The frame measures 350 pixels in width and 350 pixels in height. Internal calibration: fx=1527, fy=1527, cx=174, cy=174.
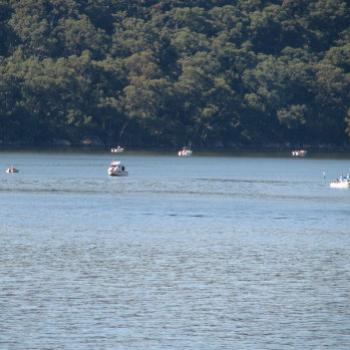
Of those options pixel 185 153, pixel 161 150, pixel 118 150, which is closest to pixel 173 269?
pixel 118 150

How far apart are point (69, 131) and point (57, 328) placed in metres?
143

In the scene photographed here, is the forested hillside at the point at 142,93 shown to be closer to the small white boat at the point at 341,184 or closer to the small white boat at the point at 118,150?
the small white boat at the point at 118,150

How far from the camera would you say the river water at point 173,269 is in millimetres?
42000

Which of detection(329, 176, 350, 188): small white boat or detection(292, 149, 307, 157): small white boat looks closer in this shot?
detection(329, 176, 350, 188): small white boat

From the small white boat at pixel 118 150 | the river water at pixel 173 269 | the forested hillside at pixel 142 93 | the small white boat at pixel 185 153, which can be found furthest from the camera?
the forested hillside at pixel 142 93

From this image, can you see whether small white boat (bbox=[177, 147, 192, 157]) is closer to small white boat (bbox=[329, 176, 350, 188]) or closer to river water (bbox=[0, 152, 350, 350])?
small white boat (bbox=[329, 176, 350, 188])

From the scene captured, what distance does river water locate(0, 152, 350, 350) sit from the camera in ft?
138

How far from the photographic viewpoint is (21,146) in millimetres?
189250

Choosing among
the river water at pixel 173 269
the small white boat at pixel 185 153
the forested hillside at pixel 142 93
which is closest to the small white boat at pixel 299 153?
the forested hillside at pixel 142 93

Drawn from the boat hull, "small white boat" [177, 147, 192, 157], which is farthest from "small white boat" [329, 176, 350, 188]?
"small white boat" [177, 147, 192, 157]

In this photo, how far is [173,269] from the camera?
54.7m

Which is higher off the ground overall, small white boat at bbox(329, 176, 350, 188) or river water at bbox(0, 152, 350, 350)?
river water at bbox(0, 152, 350, 350)

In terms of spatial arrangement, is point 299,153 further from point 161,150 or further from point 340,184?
point 340,184

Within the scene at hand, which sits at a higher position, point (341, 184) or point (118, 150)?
point (341, 184)
